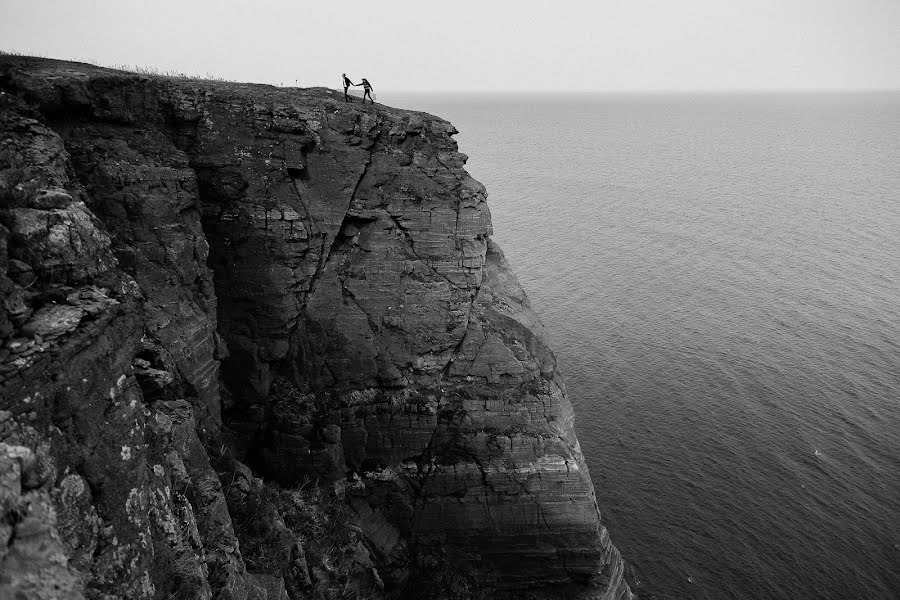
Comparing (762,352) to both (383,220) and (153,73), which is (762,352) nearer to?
(383,220)

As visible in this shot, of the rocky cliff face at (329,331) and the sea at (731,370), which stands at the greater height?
the rocky cliff face at (329,331)

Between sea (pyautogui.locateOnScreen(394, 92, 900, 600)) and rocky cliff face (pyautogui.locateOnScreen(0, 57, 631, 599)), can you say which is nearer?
rocky cliff face (pyautogui.locateOnScreen(0, 57, 631, 599))

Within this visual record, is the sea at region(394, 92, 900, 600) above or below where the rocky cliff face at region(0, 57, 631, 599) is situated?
below

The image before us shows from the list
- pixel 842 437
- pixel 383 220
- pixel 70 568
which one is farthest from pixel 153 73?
pixel 842 437

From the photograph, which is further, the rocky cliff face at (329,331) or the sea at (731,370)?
the sea at (731,370)
